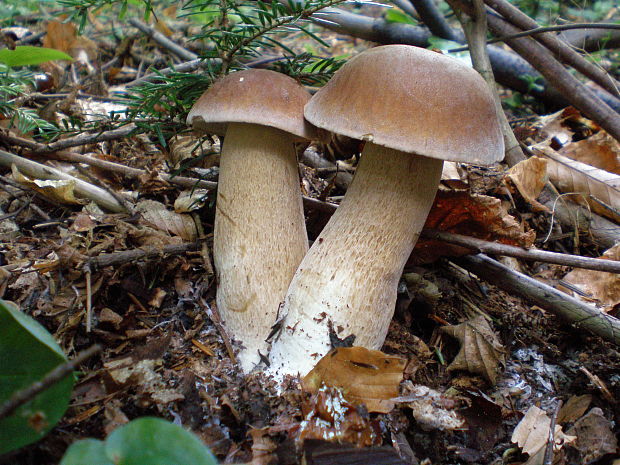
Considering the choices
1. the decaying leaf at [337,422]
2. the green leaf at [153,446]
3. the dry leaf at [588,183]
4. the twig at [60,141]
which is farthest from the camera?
the dry leaf at [588,183]

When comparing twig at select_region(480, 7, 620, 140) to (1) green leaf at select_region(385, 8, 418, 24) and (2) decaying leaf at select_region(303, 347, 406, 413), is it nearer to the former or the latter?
(1) green leaf at select_region(385, 8, 418, 24)

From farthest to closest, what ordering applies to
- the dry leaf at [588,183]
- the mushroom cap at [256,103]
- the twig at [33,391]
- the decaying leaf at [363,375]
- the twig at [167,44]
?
the twig at [167,44], the dry leaf at [588,183], the mushroom cap at [256,103], the decaying leaf at [363,375], the twig at [33,391]

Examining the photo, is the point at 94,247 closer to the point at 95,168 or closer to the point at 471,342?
the point at 95,168

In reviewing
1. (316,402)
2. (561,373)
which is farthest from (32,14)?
(561,373)

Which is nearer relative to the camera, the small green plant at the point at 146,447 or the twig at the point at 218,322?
the small green plant at the point at 146,447

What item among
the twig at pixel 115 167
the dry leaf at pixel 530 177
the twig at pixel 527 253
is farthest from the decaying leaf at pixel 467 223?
the twig at pixel 115 167

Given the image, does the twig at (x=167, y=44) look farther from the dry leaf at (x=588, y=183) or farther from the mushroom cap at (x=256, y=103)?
the dry leaf at (x=588, y=183)

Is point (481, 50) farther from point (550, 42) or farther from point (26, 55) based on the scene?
point (26, 55)
